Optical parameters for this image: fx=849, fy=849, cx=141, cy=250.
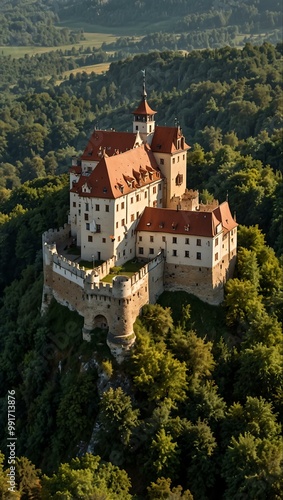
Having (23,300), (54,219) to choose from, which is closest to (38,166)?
(54,219)

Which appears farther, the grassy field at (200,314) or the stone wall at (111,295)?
the grassy field at (200,314)

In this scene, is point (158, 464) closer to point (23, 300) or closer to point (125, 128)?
point (23, 300)

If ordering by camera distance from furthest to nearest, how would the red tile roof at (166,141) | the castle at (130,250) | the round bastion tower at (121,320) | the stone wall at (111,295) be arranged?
the red tile roof at (166,141), the castle at (130,250), the stone wall at (111,295), the round bastion tower at (121,320)

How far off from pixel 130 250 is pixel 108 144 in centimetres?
1324

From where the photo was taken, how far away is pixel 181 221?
80.2 metres

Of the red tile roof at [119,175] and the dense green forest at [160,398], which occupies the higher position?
the red tile roof at [119,175]

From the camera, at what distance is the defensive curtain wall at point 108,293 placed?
247ft

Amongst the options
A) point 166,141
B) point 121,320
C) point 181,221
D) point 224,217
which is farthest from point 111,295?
point 166,141

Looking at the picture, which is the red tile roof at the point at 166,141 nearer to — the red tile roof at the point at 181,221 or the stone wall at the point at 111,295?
the red tile roof at the point at 181,221

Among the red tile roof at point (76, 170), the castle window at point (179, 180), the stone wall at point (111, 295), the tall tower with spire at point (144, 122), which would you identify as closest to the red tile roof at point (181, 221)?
the stone wall at point (111, 295)

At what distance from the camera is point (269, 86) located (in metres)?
190

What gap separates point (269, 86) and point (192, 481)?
134 metres

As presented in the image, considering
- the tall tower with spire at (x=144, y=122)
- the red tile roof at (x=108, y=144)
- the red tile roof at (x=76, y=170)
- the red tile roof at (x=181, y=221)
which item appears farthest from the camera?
the red tile roof at (x=76, y=170)

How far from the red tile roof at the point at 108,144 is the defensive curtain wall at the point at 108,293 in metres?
11.9
